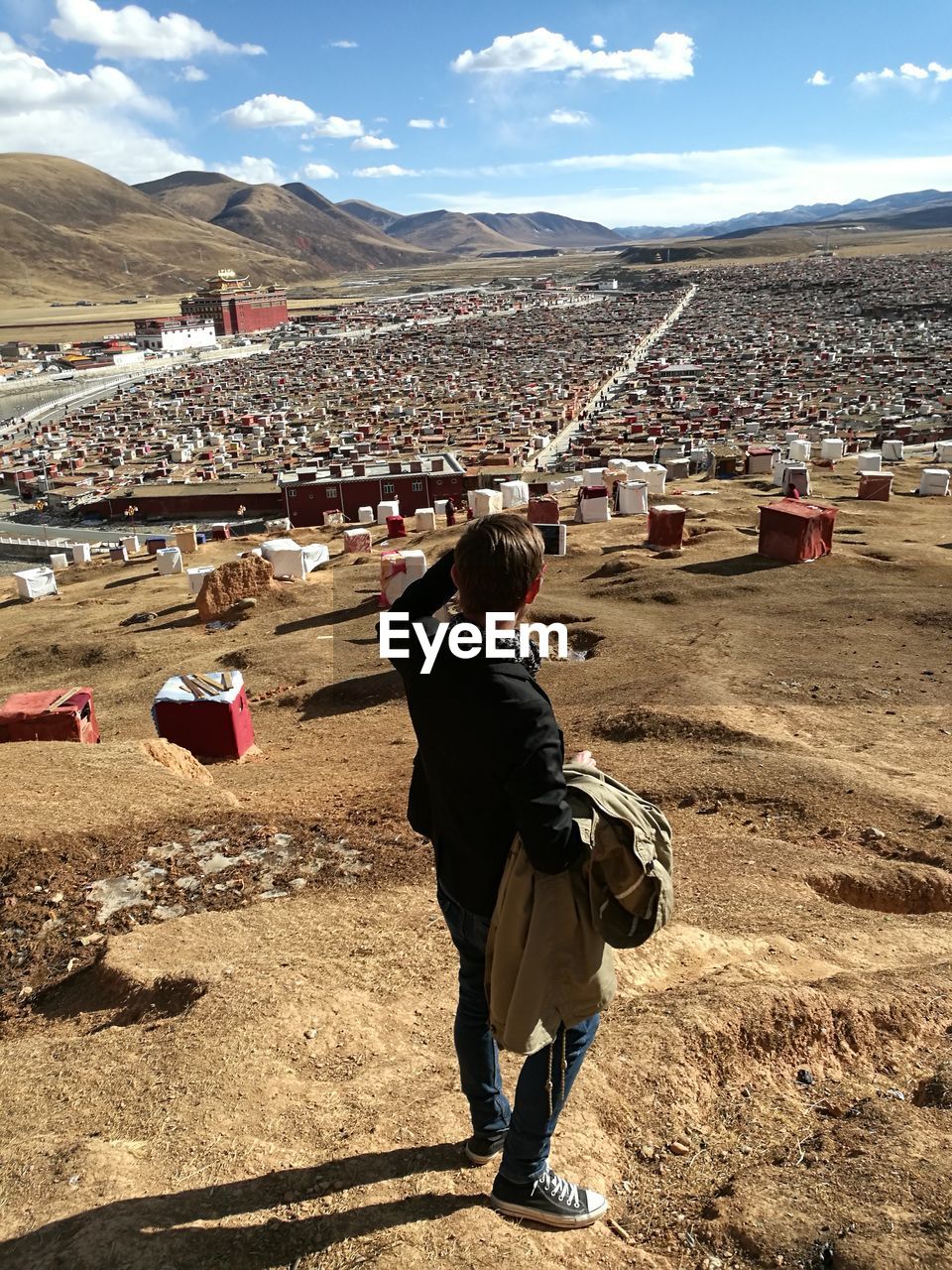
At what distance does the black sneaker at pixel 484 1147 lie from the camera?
9.30 ft

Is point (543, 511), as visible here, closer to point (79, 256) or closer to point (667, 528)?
point (667, 528)

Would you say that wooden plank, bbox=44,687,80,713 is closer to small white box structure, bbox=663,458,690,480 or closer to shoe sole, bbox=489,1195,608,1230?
shoe sole, bbox=489,1195,608,1230

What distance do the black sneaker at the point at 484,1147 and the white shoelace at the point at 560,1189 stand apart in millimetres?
237

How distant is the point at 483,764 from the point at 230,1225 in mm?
1663

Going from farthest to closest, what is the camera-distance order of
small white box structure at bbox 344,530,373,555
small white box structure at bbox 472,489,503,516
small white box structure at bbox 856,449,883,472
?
small white box structure at bbox 856,449,883,472
small white box structure at bbox 472,489,503,516
small white box structure at bbox 344,530,373,555

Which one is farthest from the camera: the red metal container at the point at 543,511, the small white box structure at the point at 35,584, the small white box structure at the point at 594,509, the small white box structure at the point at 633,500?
the small white box structure at the point at 35,584

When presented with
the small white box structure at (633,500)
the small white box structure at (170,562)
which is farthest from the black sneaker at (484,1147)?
the small white box structure at (170,562)

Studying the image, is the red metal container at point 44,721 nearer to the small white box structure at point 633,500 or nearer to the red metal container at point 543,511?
the red metal container at point 543,511

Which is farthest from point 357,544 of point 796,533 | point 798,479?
point 798,479

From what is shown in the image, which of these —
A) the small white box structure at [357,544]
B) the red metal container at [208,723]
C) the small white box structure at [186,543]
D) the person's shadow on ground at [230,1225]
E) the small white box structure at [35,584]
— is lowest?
the small white box structure at [35,584]

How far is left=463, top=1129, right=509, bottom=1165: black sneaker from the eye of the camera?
2.83m

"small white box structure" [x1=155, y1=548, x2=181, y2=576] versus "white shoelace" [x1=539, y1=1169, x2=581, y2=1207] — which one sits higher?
"white shoelace" [x1=539, y1=1169, x2=581, y2=1207]

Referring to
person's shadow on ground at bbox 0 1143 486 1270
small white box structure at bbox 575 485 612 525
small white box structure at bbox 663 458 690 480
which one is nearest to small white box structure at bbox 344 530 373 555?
small white box structure at bbox 575 485 612 525

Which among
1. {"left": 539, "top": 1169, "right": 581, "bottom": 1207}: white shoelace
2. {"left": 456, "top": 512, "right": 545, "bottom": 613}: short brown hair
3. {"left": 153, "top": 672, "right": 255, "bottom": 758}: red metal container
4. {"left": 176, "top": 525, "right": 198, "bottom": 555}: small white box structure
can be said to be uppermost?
{"left": 456, "top": 512, "right": 545, "bottom": 613}: short brown hair
